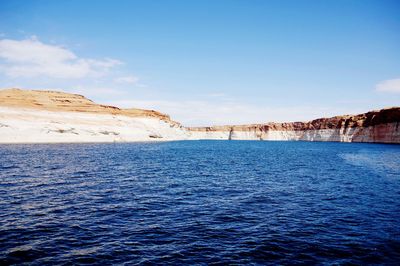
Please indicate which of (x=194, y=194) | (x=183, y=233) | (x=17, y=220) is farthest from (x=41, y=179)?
(x=183, y=233)

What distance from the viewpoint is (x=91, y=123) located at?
8900cm

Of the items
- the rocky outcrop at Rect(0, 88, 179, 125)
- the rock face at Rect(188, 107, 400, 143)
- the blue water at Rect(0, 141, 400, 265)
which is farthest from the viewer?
the rock face at Rect(188, 107, 400, 143)

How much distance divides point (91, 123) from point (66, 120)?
775 cm

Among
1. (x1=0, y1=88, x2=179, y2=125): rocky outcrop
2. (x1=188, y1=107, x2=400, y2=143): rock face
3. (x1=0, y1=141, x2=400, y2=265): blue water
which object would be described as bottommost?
(x1=0, y1=141, x2=400, y2=265): blue water

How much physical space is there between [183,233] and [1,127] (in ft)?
229

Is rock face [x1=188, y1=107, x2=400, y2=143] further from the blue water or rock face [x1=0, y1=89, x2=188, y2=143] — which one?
the blue water

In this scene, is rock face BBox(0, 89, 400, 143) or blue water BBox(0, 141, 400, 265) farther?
rock face BBox(0, 89, 400, 143)

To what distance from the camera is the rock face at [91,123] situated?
73.4 m

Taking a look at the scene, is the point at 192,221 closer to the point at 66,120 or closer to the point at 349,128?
the point at 66,120

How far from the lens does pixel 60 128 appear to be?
7925 centimetres

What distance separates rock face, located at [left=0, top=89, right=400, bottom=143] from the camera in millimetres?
73375

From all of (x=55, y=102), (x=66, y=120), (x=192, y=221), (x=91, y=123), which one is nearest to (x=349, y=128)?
(x=91, y=123)

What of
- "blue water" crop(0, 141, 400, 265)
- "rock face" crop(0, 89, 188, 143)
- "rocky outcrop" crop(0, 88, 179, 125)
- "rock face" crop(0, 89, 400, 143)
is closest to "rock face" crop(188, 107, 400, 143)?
"rock face" crop(0, 89, 400, 143)

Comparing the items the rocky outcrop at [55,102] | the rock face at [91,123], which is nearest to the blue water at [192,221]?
the rock face at [91,123]
